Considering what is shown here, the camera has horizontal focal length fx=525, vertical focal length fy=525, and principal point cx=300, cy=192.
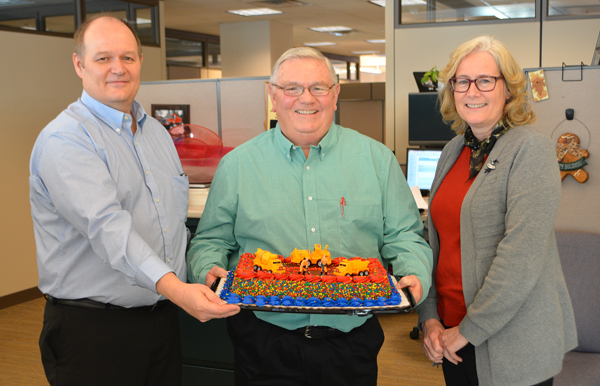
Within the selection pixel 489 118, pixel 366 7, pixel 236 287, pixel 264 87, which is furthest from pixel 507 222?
pixel 366 7

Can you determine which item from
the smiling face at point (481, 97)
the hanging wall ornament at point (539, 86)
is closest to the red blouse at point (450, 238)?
the smiling face at point (481, 97)

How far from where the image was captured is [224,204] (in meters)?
1.45

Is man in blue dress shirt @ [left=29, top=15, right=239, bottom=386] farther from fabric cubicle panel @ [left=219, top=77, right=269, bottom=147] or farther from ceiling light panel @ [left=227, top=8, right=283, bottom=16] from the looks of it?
ceiling light panel @ [left=227, top=8, right=283, bottom=16]

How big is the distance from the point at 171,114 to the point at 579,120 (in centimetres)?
235

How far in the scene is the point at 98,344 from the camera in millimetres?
1419

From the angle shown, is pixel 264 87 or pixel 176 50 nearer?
pixel 264 87

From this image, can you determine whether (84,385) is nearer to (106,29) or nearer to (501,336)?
(106,29)

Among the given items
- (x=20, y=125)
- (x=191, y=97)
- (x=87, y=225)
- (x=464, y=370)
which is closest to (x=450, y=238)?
(x=464, y=370)

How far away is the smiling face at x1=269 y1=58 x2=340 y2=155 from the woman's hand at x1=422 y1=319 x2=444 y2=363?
0.61 metres

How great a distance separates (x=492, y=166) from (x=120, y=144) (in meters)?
0.99

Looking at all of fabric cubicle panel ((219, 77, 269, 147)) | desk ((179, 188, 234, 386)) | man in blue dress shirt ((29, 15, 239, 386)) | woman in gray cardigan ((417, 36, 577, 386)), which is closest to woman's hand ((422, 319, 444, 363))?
woman in gray cardigan ((417, 36, 577, 386))

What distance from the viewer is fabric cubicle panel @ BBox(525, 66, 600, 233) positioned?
2299 mm

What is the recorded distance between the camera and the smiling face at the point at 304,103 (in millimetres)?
1403

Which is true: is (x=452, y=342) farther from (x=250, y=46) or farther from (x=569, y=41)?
(x=250, y=46)
